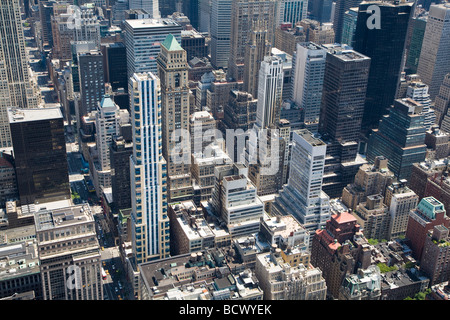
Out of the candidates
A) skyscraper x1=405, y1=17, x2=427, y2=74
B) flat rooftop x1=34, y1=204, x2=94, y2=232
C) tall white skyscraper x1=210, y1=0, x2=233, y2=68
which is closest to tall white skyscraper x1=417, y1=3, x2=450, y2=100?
skyscraper x1=405, y1=17, x2=427, y2=74

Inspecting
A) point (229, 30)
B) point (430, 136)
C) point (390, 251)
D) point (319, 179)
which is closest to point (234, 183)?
point (319, 179)

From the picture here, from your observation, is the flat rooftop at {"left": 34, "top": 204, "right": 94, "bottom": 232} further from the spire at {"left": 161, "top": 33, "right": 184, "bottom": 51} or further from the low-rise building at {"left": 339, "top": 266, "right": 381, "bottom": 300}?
the low-rise building at {"left": 339, "top": 266, "right": 381, "bottom": 300}

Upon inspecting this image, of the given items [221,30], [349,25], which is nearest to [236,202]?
[221,30]

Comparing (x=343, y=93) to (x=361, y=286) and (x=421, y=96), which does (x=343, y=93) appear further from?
(x=361, y=286)
